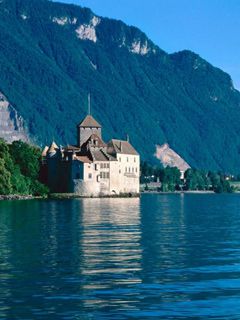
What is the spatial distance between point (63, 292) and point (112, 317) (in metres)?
4.22

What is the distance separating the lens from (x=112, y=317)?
26.5m

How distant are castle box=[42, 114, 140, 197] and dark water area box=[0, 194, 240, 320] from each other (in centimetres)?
8650

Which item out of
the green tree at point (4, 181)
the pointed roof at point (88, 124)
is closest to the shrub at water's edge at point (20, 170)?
the green tree at point (4, 181)

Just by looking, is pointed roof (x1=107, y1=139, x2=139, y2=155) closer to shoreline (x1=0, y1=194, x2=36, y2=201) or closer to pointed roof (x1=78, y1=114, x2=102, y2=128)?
pointed roof (x1=78, y1=114, x2=102, y2=128)

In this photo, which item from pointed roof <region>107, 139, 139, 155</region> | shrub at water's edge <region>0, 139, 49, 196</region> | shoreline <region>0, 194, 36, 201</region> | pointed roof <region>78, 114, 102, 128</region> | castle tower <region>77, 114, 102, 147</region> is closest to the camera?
shoreline <region>0, 194, 36, 201</region>

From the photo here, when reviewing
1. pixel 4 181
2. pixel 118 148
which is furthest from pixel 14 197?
pixel 118 148

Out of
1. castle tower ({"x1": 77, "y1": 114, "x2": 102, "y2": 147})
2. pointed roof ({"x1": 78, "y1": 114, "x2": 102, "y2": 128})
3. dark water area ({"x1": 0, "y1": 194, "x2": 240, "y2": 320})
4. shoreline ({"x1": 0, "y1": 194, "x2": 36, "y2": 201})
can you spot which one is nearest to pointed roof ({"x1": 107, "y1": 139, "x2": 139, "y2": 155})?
castle tower ({"x1": 77, "y1": 114, "x2": 102, "y2": 147})

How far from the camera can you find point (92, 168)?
144625 millimetres

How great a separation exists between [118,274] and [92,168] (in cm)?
11026

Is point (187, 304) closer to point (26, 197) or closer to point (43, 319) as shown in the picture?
point (43, 319)

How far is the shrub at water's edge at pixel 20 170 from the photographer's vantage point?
5012 inches

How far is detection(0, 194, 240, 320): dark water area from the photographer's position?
27.6 metres

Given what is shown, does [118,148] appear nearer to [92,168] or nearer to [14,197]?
[92,168]

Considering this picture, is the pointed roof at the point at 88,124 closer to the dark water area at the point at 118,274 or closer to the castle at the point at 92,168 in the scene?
the castle at the point at 92,168
